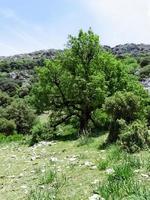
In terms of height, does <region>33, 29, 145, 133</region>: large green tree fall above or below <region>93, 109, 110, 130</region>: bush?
above

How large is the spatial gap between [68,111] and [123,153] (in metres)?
15.3

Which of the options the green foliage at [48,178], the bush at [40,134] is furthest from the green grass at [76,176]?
the bush at [40,134]

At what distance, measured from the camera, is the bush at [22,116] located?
73.0m

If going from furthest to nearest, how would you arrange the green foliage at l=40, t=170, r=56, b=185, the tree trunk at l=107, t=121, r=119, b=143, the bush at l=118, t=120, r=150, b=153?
the tree trunk at l=107, t=121, r=119, b=143, the bush at l=118, t=120, r=150, b=153, the green foliage at l=40, t=170, r=56, b=185

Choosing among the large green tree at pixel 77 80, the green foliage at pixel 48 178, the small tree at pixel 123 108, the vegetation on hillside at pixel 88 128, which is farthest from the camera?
the large green tree at pixel 77 80

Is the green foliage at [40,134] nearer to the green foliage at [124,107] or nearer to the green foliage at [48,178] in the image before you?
the green foliage at [124,107]

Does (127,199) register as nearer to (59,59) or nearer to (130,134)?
(130,134)

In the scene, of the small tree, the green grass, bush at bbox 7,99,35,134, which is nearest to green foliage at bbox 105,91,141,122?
the small tree

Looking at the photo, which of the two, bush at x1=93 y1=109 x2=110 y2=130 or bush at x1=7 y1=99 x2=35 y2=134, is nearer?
bush at x1=93 y1=109 x2=110 y2=130

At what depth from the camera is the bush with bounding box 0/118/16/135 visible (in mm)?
69950

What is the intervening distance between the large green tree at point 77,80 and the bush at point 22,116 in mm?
41814

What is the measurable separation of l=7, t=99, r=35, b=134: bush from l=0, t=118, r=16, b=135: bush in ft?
6.12

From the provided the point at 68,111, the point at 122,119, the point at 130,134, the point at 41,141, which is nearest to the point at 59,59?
the point at 68,111

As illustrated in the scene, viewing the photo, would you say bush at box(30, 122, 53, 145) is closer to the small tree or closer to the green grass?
the small tree
